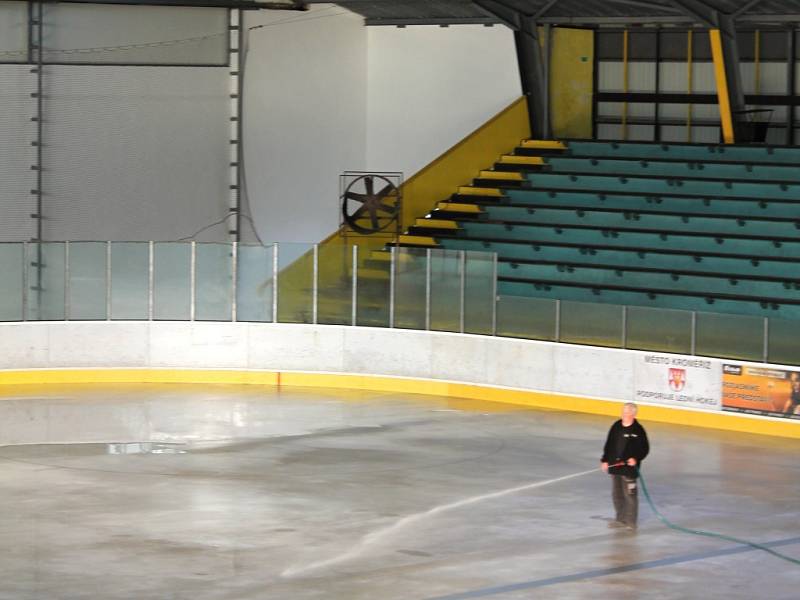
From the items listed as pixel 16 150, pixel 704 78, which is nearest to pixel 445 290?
pixel 704 78

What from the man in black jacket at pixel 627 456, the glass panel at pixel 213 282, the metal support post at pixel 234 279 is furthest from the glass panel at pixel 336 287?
the man in black jacket at pixel 627 456

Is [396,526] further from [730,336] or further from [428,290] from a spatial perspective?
[428,290]

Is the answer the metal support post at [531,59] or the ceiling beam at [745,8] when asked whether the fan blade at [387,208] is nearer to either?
the metal support post at [531,59]

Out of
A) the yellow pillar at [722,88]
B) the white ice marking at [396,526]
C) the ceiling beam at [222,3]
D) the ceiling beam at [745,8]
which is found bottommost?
the white ice marking at [396,526]

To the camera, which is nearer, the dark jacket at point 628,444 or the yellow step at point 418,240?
the dark jacket at point 628,444

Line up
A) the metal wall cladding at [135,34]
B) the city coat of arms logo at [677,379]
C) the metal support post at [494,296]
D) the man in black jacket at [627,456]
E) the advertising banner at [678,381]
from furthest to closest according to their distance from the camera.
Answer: the metal wall cladding at [135,34]
the metal support post at [494,296]
the city coat of arms logo at [677,379]
the advertising banner at [678,381]
the man in black jacket at [627,456]

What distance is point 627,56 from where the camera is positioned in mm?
34281

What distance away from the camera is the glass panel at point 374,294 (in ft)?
91.9

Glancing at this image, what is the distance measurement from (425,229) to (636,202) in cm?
444

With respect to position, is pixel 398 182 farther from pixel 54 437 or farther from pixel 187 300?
pixel 54 437

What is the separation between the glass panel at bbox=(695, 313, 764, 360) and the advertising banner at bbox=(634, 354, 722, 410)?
0.24 meters

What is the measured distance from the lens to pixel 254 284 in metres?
28.4

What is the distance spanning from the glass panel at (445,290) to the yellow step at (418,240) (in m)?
3.85

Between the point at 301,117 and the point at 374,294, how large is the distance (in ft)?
23.3
